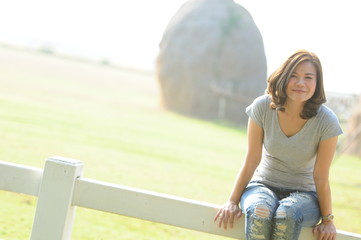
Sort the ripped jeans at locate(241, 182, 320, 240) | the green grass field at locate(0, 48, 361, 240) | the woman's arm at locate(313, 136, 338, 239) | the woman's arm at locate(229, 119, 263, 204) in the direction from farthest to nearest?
1. the green grass field at locate(0, 48, 361, 240)
2. the woman's arm at locate(229, 119, 263, 204)
3. the woman's arm at locate(313, 136, 338, 239)
4. the ripped jeans at locate(241, 182, 320, 240)

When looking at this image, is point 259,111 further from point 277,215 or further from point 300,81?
point 277,215

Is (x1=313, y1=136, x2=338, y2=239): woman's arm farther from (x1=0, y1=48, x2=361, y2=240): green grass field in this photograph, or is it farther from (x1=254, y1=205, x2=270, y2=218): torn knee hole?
(x1=0, y1=48, x2=361, y2=240): green grass field

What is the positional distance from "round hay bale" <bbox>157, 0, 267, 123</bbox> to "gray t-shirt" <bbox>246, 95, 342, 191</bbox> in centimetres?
1149

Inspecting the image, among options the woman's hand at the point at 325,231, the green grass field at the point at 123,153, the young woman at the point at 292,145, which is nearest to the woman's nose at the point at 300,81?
the young woman at the point at 292,145

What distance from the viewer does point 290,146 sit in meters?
1.89

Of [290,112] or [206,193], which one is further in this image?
[206,193]

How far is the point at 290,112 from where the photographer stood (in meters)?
1.92

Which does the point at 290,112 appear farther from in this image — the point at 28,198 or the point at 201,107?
the point at 201,107

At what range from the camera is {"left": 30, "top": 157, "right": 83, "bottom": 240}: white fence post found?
1.81 metres

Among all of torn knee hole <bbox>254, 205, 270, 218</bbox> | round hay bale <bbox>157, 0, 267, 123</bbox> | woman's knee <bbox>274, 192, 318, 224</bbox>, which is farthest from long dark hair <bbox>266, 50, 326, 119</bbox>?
round hay bale <bbox>157, 0, 267, 123</bbox>

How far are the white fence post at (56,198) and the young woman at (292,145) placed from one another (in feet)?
1.66

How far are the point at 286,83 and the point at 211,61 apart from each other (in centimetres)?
1211

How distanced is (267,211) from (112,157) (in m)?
3.97

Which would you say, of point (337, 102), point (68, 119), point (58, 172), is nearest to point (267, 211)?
point (58, 172)
